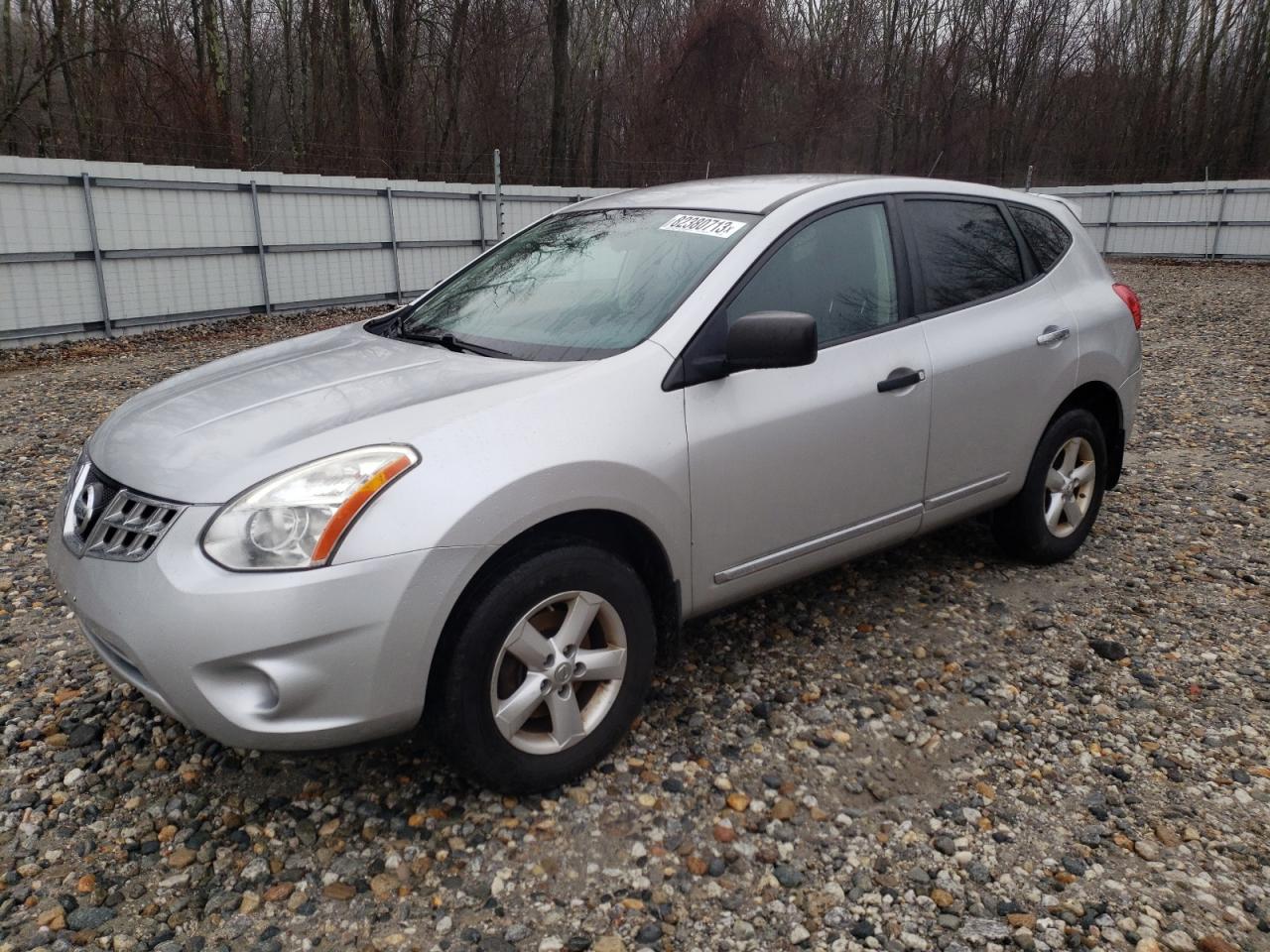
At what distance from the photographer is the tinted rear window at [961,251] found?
144 inches

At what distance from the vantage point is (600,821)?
262 centimetres

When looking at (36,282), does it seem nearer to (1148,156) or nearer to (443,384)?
(443,384)

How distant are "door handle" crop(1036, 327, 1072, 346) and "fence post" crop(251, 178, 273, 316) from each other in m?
11.1

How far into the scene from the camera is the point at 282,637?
7.06 ft

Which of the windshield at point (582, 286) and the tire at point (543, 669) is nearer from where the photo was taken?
the tire at point (543, 669)

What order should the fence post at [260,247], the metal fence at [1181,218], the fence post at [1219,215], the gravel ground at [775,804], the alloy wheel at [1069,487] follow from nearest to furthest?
the gravel ground at [775,804] < the alloy wheel at [1069,487] < the fence post at [260,247] < the metal fence at [1181,218] < the fence post at [1219,215]

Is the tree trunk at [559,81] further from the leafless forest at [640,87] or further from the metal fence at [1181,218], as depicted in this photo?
the metal fence at [1181,218]

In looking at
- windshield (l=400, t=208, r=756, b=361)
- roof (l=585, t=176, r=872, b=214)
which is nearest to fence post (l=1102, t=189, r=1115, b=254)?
roof (l=585, t=176, r=872, b=214)

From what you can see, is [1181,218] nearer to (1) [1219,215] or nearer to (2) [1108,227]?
(1) [1219,215]

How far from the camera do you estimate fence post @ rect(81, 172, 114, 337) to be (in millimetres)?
10594

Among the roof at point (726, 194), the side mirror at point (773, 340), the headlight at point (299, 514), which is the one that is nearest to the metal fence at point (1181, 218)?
the roof at point (726, 194)

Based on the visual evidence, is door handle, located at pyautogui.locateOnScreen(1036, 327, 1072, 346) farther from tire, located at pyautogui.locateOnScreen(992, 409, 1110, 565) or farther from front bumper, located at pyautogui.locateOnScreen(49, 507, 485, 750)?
front bumper, located at pyautogui.locateOnScreen(49, 507, 485, 750)

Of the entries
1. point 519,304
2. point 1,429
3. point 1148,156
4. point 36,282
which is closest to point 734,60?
point 1148,156

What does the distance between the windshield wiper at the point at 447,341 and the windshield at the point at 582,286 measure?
0.01m
